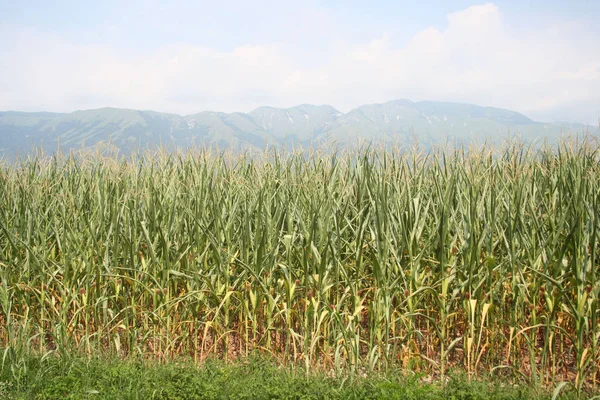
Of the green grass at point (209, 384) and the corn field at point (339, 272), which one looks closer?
the green grass at point (209, 384)

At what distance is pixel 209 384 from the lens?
279cm

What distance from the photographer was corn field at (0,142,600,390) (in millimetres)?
3285

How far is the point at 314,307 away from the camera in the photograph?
3377mm

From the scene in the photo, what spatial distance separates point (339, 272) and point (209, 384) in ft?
4.61

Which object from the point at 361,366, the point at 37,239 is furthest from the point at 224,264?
the point at 37,239

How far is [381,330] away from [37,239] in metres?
3.30

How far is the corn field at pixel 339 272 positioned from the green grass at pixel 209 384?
0.22 metres

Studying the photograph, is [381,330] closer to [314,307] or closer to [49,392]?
[314,307]

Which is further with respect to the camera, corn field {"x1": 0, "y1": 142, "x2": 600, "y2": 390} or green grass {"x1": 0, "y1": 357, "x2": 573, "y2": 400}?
corn field {"x1": 0, "y1": 142, "x2": 600, "y2": 390}

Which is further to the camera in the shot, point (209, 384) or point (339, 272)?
point (339, 272)

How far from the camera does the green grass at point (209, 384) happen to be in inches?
108

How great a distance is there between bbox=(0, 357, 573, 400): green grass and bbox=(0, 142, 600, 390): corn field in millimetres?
220

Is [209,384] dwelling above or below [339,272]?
below

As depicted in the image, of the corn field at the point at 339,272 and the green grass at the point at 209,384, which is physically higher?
the corn field at the point at 339,272
